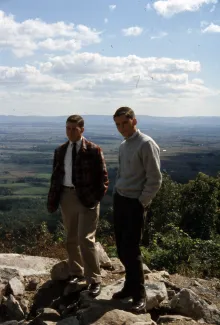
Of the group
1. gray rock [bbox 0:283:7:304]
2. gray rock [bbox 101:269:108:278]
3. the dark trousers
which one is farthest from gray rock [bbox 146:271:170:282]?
gray rock [bbox 0:283:7:304]

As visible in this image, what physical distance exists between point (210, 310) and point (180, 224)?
23.1 metres

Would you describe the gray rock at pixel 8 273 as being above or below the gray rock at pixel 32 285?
above

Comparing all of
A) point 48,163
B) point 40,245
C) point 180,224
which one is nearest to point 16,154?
point 48,163

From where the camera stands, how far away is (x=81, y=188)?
4957mm

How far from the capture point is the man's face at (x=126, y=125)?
4.41 m

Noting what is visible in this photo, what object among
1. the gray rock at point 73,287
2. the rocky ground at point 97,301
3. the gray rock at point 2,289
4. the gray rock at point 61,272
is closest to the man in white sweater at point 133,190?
the rocky ground at point 97,301

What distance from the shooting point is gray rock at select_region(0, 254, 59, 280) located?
640cm

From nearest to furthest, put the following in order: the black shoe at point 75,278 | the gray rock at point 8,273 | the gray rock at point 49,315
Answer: the gray rock at point 49,315 → the black shoe at point 75,278 → the gray rock at point 8,273

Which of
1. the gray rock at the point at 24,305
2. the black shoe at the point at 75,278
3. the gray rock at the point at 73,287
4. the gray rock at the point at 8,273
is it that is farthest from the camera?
the gray rock at the point at 8,273

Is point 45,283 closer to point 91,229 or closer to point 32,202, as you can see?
point 91,229

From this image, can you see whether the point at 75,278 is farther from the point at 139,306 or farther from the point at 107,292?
the point at 139,306

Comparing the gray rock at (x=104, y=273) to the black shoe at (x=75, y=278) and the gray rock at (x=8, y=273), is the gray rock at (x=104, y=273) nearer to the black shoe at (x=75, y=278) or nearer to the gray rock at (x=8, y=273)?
the black shoe at (x=75, y=278)

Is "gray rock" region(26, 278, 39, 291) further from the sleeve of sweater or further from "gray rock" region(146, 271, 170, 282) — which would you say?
the sleeve of sweater

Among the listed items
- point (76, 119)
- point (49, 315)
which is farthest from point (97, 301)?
point (76, 119)
